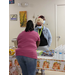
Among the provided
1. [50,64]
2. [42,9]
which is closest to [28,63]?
[50,64]

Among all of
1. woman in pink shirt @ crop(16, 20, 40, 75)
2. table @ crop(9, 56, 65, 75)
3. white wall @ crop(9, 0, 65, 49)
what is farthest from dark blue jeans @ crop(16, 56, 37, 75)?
white wall @ crop(9, 0, 65, 49)

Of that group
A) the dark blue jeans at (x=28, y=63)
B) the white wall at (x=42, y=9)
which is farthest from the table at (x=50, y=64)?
the white wall at (x=42, y=9)

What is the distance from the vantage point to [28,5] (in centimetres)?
443

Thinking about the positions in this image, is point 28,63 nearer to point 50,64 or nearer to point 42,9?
point 50,64

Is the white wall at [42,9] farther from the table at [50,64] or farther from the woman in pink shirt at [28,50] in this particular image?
the woman in pink shirt at [28,50]

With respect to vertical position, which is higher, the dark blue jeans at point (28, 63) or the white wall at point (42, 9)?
the white wall at point (42, 9)

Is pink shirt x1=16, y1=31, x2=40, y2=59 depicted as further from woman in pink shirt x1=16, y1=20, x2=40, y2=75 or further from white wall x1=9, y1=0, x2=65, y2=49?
white wall x1=9, y1=0, x2=65, y2=49

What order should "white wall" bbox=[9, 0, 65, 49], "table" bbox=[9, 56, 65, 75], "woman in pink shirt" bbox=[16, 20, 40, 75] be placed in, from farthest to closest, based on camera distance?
"white wall" bbox=[9, 0, 65, 49]
"table" bbox=[9, 56, 65, 75]
"woman in pink shirt" bbox=[16, 20, 40, 75]

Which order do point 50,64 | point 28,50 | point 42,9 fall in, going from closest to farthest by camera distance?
point 28,50 → point 50,64 → point 42,9

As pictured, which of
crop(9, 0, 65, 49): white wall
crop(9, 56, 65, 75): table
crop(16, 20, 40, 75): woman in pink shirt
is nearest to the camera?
crop(16, 20, 40, 75): woman in pink shirt
